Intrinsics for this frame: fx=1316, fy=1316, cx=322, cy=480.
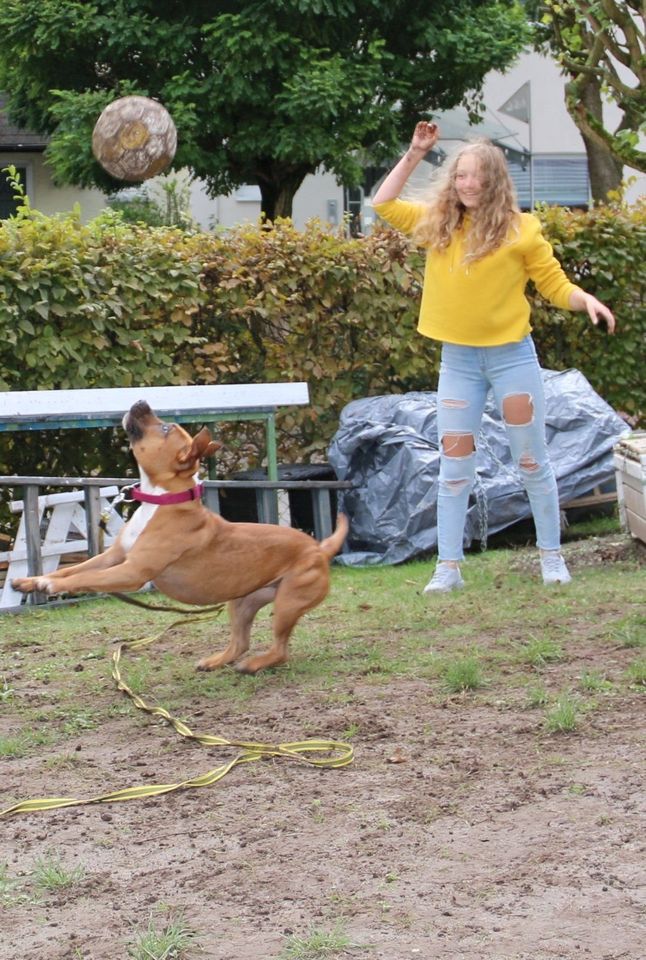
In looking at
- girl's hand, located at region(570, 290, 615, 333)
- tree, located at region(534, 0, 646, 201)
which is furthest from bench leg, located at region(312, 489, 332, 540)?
tree, located at region(534, 0, 646, 201)

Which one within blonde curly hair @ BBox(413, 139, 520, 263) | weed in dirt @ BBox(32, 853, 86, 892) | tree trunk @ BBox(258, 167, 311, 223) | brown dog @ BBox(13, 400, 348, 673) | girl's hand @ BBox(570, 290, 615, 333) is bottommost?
weed in dirt @ BBox(32, 853, 86, 892)

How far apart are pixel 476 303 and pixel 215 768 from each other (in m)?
3.13

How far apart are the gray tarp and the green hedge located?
67 cm

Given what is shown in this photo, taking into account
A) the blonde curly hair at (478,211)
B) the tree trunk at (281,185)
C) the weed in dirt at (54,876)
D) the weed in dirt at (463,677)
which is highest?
the tree trunk at (281,185)

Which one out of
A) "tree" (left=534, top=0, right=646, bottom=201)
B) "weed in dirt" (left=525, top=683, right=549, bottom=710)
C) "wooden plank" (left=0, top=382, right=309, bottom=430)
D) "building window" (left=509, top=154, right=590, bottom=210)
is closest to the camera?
"weed in dirt" (left=525, top=683, right=549, bottom=710)

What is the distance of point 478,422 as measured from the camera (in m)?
6.96

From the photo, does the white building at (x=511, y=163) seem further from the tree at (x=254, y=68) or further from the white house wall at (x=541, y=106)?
the tree at (x=254, y=68)

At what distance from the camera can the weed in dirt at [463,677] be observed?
5098 mm

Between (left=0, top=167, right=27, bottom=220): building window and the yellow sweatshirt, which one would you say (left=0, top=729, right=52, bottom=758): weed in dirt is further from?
(left=0, top=167, right=27, bottom=220): building window

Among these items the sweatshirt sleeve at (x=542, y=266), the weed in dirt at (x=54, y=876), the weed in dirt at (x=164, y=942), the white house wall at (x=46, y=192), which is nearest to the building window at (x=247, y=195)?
the white house wall at (x=46, y=192)

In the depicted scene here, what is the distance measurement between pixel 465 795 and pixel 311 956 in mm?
1150

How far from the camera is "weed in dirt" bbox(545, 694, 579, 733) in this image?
4449 mm

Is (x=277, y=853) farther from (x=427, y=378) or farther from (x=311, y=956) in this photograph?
(x=427, y=378)

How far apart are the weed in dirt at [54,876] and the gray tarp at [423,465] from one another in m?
5.54
